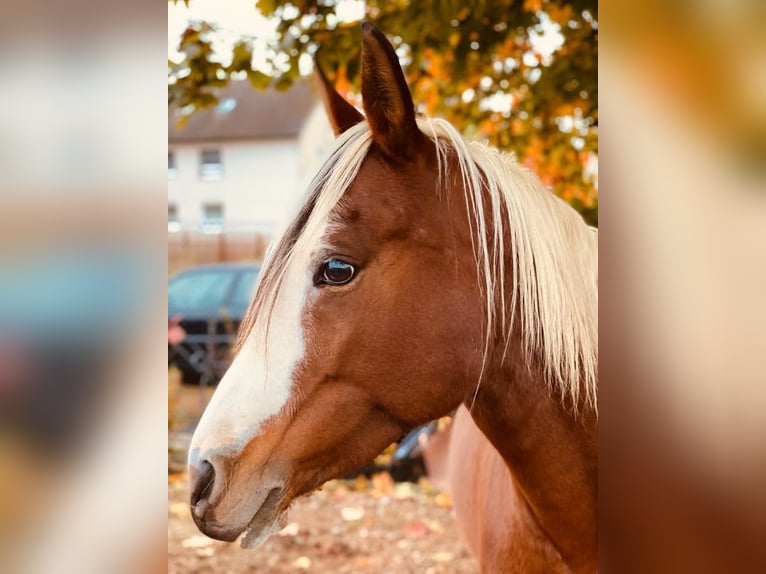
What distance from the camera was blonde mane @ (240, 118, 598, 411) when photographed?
43.9 inches

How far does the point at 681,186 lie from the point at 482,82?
121 inches

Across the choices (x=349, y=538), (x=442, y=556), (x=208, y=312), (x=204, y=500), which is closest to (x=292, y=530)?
(x=349, y=538)

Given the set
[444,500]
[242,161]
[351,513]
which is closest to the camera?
[351,513]

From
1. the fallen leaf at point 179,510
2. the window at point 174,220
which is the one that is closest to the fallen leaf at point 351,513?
the fallen leaf at point 179,510

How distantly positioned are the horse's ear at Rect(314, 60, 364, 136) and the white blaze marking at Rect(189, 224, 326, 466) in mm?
354

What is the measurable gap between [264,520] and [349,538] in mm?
2597

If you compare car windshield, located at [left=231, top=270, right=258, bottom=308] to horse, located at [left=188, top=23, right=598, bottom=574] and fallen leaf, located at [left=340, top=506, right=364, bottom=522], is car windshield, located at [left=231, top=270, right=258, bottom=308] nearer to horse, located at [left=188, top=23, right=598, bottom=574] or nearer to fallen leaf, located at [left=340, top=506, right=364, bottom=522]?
fallen leaf, located at [left=340, top=506, right=364, bottom=522]

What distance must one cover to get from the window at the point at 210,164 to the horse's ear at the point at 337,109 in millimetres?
4319

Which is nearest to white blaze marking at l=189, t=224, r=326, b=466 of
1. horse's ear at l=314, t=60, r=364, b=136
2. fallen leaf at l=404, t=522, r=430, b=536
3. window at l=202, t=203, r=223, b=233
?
horse's ear at l=314, t=60, r=364, b=136

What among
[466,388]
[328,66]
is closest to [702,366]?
[466,388]

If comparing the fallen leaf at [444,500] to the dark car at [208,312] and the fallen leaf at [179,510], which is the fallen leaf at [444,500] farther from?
the dark car at [208,312]

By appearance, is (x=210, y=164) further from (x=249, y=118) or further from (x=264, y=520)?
(x=264, y=520)

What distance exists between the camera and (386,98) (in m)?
1.08

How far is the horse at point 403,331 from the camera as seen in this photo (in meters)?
1.05
